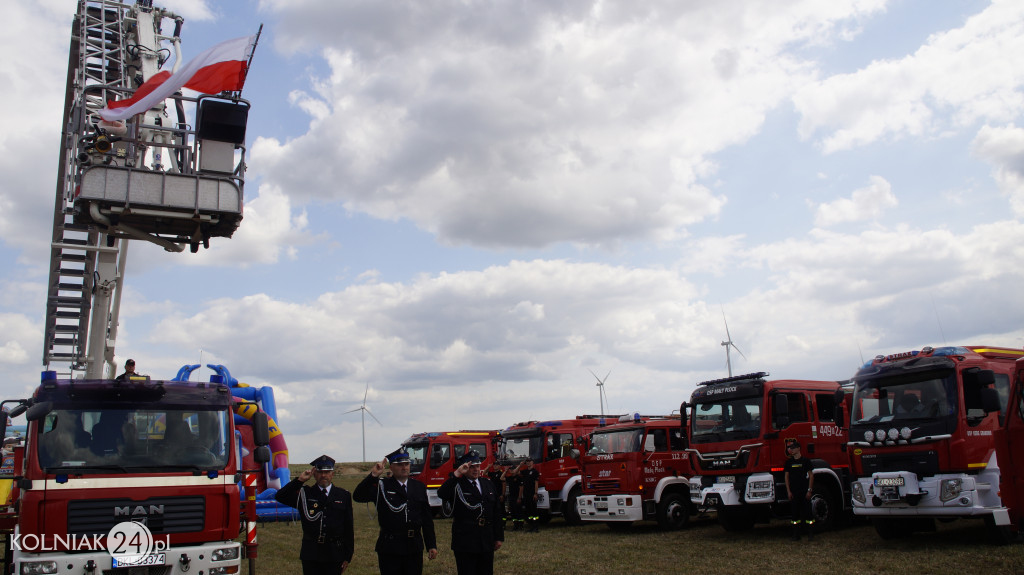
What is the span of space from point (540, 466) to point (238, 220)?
34.0 ft

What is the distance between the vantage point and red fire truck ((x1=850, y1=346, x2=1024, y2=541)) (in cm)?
1051

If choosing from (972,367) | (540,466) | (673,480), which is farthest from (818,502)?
(540,466)

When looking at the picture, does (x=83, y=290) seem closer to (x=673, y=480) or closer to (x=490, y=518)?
(x=490, y=518)

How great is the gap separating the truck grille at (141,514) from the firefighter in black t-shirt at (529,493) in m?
10.4

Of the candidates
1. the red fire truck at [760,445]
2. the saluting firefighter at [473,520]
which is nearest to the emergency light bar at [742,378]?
the red fire truck at [760,445]

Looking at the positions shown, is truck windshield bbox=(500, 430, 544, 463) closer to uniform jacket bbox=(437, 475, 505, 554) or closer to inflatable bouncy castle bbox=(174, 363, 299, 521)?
inflatable bouncy castle bbox=(174, 363, 299, 521)

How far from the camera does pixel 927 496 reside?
35.7 ft

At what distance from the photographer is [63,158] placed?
1338 centimetres

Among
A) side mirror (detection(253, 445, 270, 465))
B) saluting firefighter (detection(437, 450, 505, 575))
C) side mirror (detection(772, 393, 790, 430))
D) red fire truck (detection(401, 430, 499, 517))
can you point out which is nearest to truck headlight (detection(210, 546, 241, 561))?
side mirror (detection(253, 445, 270, 465))

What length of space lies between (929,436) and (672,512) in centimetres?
625

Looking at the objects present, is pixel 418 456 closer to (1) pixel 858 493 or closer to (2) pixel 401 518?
(1) pixel 858 493

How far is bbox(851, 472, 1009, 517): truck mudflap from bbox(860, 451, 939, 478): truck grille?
0.11 metres

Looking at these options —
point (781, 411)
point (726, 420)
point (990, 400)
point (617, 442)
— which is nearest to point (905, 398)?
point (990, 400)

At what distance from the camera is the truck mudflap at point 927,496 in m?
10.4
